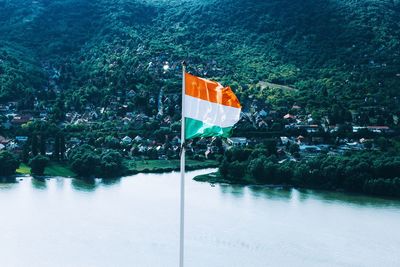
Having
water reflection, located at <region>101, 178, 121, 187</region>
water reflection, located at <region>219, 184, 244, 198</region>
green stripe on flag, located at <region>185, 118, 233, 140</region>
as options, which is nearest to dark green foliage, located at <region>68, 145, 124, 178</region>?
water reflection, located at <region>101, 178, 121, 187</region>

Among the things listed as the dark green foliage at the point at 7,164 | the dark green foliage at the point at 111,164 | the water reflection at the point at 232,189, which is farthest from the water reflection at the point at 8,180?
the water reflection at the point at 232,189

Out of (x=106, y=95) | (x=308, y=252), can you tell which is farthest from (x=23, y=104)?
(x=308, y=252)

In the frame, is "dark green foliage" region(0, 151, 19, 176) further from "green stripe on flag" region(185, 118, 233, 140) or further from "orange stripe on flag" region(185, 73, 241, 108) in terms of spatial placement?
"orange stripe on flag" region(185, 73, 241, 108)

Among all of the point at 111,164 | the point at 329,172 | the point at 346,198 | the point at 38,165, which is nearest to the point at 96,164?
the point at 111,164

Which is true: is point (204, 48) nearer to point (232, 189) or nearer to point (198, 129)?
point (232, 189)

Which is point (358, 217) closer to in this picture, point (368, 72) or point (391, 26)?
point (368, 72)

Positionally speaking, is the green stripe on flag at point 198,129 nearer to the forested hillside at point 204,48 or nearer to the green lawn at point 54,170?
the green lawn at point 54,170
